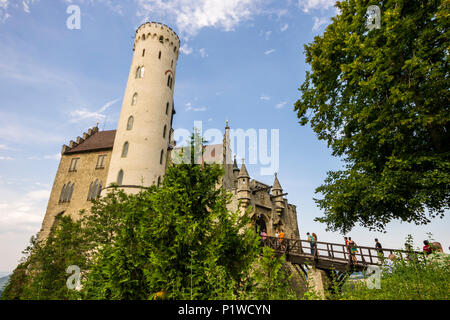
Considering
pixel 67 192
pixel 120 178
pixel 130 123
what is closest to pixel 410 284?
pixel 120 178

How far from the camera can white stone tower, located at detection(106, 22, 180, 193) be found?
77.5 ft

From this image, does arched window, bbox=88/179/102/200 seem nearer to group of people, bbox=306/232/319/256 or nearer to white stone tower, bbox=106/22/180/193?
white stone tower, bbox=106/22/180/193

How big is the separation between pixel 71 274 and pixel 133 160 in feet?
39.9

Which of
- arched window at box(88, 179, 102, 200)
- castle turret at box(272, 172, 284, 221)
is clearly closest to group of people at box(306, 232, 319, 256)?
castle turret at box(272, 172, 284, 221)

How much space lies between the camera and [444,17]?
835 cm

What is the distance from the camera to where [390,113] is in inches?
384

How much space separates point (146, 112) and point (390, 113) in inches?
876

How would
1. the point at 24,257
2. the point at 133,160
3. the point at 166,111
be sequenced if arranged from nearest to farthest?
the point at 24,257 → the point at 133,160 → the point at 166,111

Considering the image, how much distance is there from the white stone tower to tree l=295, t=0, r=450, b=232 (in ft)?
57.2

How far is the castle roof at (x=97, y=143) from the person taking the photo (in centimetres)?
2999

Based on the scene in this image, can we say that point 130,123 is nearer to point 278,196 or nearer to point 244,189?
point 244,189

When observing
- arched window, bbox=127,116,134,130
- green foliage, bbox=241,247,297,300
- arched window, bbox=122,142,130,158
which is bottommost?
green foliage, bbox=241,247,297,300
